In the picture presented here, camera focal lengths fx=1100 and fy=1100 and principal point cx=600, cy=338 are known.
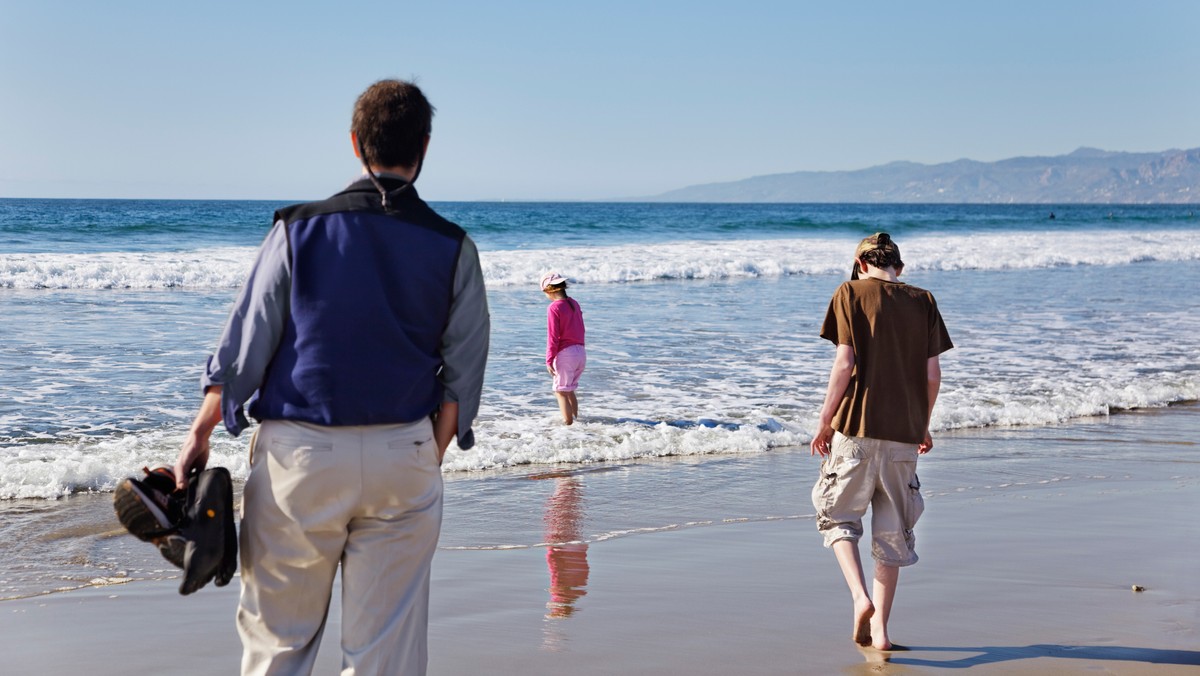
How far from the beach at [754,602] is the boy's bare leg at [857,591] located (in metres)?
0.08

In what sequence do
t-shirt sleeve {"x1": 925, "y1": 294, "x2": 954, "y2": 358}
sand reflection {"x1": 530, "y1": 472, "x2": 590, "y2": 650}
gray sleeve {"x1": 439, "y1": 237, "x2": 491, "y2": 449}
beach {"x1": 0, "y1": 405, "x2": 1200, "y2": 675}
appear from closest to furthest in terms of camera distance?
gray sleeve {"x1": 439, "y1": 237, "x2": 491, "y2": 449}
beach {"x1": 0, "y1": 405, "x2": 1200, "y2": 675}
t-shirt sleeve {"x1": 925, "y1": 294, "x2": 954, "y2": 358}
sand reflection {"x1": 530, "y1": 472, "x2": 590, "y2": 650}

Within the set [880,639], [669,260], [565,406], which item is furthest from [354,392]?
[669,260]

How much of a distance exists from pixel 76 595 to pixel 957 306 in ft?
61.9

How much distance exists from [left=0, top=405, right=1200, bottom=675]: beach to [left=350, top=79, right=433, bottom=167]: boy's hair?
2.11m

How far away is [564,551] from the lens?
5.77m

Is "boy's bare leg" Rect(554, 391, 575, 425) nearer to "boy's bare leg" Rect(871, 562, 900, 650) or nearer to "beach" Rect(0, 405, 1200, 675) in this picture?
"beach" Rect(0, 405, 1200, 675)

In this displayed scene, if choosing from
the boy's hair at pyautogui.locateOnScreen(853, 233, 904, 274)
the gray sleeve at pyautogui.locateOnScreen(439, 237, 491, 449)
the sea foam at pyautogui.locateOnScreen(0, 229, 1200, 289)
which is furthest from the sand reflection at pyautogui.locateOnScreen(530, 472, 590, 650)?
the sea foam at pyautogui.locateOnScreen(0, 229, 1200, 289)

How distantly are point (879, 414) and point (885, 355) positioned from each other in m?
0.23

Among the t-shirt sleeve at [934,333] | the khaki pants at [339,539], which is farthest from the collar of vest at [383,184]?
the t-shirt sleeve at [934,333]

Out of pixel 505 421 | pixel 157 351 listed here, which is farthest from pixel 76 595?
pixel 157 351

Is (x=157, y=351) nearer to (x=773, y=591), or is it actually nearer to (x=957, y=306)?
(x=773, y=591)

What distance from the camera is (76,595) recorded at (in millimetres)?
4953

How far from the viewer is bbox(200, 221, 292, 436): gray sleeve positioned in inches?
99.6

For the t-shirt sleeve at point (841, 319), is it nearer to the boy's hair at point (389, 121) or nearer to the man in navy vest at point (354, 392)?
the man in navy vest at point (354, 392)
